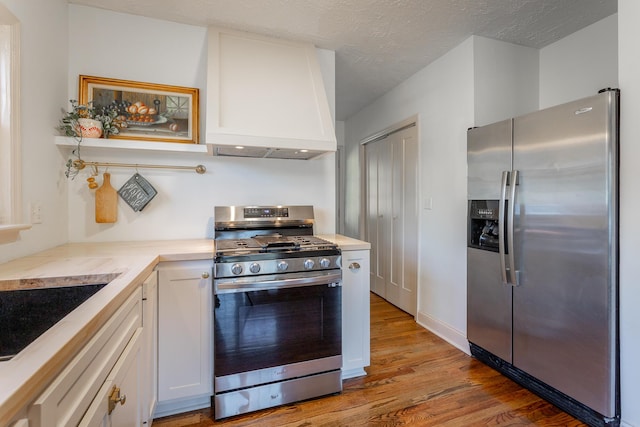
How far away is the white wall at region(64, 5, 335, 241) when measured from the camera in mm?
2025

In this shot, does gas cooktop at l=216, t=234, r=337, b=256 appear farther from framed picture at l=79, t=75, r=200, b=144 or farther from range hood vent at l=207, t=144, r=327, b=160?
framed picture at l=79, t=75, r=200, b=144

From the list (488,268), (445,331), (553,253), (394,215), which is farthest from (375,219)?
(553,253)

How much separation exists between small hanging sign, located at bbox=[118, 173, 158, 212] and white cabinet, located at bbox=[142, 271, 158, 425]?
70 centimetres

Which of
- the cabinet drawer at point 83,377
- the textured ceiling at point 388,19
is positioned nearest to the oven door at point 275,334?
the cabinet drawer at point 83,377

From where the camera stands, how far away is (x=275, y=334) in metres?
1.75

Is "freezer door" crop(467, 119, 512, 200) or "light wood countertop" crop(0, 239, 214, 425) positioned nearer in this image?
"light wood countertop" crop(0, 239, 214, 425)

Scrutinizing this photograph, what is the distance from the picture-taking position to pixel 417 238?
307cm

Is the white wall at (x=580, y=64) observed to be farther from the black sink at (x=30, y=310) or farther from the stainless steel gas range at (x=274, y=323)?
the black sink at (x=30, y=310)

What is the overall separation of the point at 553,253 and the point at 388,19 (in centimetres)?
185

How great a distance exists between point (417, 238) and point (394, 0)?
2.02 meters

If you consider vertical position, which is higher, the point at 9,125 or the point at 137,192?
the point at 9,125

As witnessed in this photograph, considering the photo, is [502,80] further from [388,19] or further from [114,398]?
[114,398]

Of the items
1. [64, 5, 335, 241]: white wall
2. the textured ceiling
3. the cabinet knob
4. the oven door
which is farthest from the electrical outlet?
the textured ceiling

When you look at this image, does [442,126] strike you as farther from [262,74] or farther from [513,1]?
[262,74]
